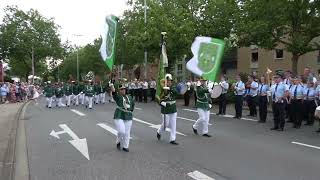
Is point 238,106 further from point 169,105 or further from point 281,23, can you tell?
point 281,23

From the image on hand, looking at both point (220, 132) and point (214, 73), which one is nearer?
point (214, 73)

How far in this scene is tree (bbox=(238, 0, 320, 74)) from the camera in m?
29.1

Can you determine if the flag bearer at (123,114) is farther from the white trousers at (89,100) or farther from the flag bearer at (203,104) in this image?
the white trousers at (89,100)

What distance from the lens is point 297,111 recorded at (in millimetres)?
16906

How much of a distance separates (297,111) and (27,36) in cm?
5170

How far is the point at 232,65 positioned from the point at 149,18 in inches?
1038

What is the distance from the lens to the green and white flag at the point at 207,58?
14031 millimetres

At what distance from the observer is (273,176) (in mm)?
8867

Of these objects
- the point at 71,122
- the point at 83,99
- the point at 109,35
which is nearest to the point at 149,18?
the point at 83,99

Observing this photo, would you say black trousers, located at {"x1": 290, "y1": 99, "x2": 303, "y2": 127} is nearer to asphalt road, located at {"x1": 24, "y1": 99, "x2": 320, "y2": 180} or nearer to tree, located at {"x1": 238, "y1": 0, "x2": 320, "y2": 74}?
asphalt road, located at {"x1": 24, "y1": 99, "x2": 320, "y2": 180}

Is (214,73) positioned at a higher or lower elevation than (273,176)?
higher

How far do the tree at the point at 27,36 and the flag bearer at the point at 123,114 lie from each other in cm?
5344

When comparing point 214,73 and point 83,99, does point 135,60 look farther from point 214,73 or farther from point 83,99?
point 214,73

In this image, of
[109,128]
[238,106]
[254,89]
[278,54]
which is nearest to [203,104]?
[109,128]
